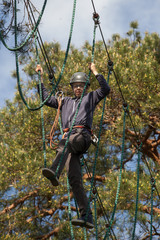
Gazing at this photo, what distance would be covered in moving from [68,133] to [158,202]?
16.3 ft

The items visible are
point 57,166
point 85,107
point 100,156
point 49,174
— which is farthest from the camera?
point 100,156

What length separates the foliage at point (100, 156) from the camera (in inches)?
272

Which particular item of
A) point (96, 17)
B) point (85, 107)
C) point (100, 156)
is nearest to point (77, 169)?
point (85, 107)

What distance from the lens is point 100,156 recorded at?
8672 mm

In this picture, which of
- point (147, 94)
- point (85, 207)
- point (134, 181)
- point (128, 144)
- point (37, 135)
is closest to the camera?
point (85, 207)

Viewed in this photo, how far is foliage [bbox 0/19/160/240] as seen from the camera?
272 inches

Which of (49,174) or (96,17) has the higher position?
(96,17)

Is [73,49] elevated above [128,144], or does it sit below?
above

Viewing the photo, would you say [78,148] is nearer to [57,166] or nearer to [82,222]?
[57,166]

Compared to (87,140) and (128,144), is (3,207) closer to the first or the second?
(128,144)

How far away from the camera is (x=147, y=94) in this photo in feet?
23.8

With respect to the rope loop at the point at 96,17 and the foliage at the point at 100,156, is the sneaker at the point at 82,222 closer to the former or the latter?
the rope loop at the point at 96,17

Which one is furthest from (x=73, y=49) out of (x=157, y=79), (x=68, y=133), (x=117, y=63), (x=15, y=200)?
(x=68, y=133)

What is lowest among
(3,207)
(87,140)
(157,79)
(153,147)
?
(87,140)
